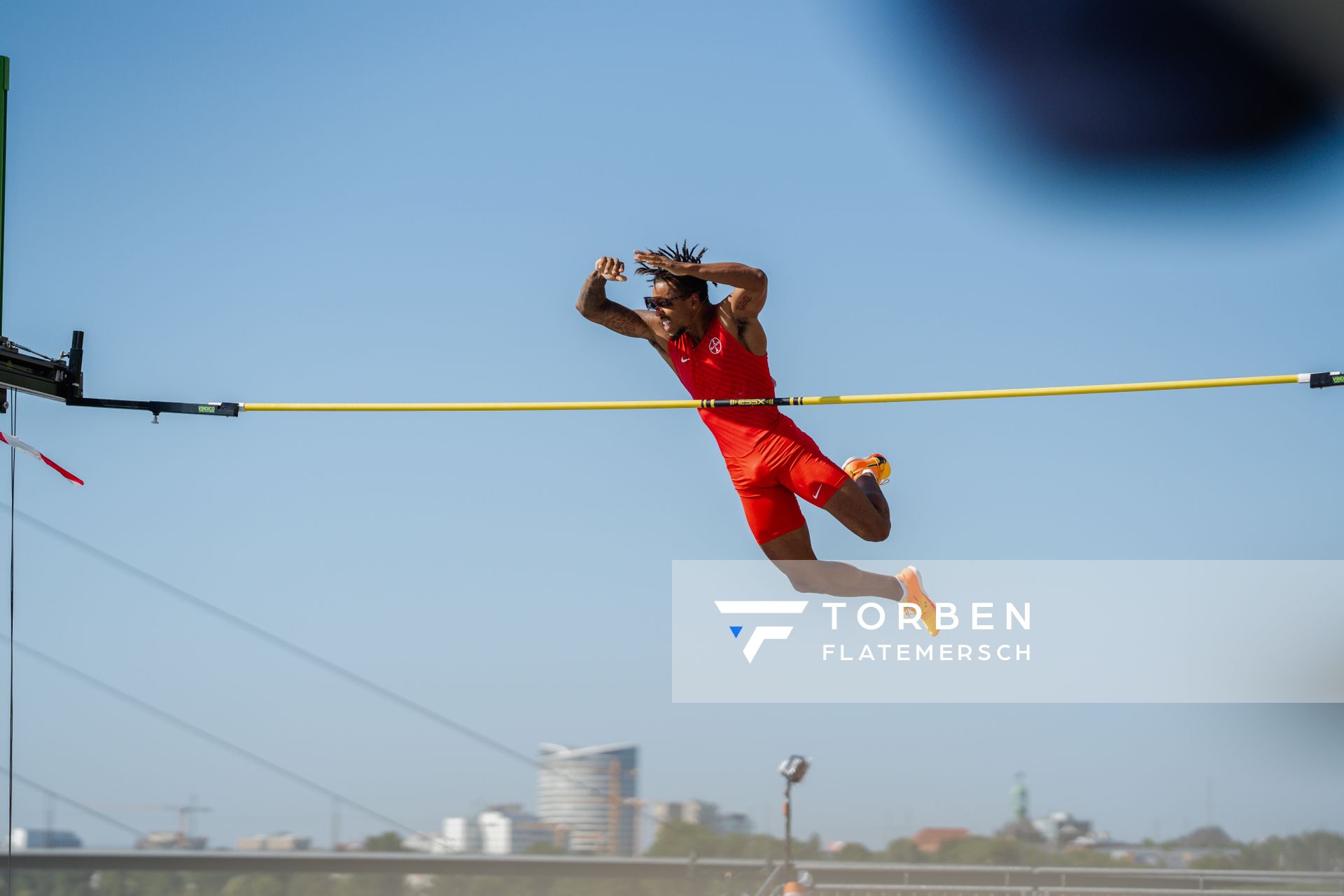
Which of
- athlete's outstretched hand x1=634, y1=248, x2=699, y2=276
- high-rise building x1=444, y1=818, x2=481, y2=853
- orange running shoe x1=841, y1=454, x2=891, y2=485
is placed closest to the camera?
athlete's outstretched hand x1=634, y1=248, x2=699, y2=276

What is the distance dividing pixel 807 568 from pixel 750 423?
884 millimetres

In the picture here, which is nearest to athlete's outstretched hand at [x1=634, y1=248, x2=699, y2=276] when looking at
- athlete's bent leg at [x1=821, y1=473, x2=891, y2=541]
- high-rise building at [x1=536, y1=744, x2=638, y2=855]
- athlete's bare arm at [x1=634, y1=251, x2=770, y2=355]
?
athlete's bare arm at [x1=634, y1=251, x2=770, y2=355]

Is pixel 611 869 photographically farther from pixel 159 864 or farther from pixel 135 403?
pixel 135 403

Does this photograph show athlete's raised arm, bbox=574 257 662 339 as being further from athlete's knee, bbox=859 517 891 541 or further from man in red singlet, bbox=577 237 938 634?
athlete's knee, bbox=859 517 891 541

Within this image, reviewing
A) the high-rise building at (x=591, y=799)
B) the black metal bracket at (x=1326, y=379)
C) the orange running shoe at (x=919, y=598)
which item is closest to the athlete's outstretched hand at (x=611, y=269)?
the orange running shoe at (x=919, y=598)

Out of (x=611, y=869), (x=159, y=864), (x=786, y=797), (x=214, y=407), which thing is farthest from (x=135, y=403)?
(x=159, y=864)

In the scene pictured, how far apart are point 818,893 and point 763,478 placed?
9.62m

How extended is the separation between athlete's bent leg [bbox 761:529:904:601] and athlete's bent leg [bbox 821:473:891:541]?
265mm

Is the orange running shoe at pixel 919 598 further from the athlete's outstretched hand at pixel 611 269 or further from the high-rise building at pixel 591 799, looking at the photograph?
the high-rise building at pixel 591 799

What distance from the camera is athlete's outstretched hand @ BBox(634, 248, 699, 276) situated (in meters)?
6.75

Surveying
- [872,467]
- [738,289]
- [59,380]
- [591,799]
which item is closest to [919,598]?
[872,467]

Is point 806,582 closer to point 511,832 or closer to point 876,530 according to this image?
point 876,530

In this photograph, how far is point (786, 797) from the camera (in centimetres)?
1106

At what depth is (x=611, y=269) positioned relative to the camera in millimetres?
7145
